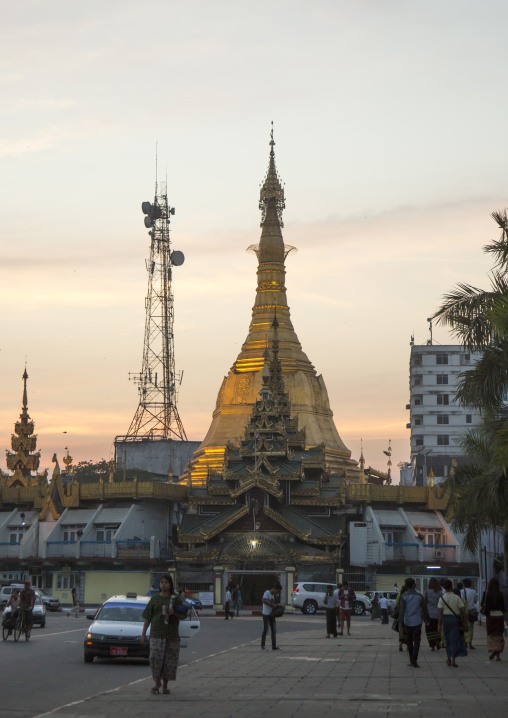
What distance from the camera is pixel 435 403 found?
107500 mm

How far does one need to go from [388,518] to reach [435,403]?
112ft

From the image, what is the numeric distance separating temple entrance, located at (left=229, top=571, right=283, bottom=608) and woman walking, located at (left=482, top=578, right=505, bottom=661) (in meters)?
41.1

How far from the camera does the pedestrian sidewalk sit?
17.2m

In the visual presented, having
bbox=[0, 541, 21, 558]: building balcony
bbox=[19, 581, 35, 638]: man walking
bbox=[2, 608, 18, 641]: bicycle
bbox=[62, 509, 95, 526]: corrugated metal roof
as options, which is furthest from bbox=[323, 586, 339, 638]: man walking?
bbox=[0, 541, 21, 558]: building balcony

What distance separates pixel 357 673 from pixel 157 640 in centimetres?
497

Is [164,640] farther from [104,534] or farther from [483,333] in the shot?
[104,534]

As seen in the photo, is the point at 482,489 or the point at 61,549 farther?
the point at 61,549

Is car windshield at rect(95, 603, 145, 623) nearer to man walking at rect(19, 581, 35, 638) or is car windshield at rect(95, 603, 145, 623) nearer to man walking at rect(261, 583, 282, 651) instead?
man walking at rect(261, 583, 282, 651)

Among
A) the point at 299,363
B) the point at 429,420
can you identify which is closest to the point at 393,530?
the point at 299,363

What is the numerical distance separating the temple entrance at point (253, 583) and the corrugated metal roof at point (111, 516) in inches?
369

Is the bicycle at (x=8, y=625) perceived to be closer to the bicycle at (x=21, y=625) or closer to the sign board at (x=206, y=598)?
the bicycle at (x=21, y=625)

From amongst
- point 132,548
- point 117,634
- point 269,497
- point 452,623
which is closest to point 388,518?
point 269,497

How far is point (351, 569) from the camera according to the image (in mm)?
69875

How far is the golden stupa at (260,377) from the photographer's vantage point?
304 feet
